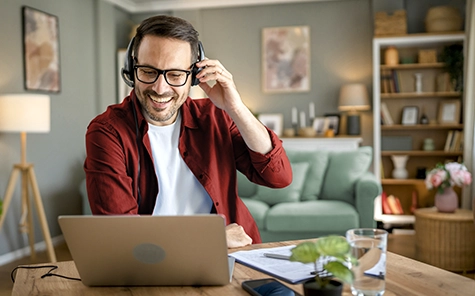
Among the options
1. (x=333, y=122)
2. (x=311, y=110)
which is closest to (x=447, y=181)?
(x=333, y=122)

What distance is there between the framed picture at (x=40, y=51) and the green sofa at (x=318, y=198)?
6.72 feet

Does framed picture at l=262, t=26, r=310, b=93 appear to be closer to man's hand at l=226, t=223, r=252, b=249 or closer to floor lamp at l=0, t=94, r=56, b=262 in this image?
floor lamp at l=0, t=94, r=56, b=262

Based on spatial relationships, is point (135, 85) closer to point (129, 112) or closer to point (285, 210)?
point (129, 112)

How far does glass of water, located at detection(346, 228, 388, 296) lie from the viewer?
968 millimetres

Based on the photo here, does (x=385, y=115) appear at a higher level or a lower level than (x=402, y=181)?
higher

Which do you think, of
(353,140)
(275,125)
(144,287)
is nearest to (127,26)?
(275,125)

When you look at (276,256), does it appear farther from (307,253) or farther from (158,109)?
(158,109)

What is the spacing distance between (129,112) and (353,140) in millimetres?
4463

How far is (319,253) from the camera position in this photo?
2.83 ft

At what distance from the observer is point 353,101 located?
19.1ft

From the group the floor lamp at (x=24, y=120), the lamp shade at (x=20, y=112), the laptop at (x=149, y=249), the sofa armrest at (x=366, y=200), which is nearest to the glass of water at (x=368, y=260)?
the laptop at (x=149, y=249)

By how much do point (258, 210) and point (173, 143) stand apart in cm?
241

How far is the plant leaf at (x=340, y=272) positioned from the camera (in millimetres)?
825

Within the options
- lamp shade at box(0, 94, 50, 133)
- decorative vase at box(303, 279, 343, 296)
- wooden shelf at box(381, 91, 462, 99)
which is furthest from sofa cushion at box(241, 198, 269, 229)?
decorative vase at box(303, 279, 343, 296)
